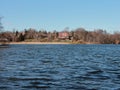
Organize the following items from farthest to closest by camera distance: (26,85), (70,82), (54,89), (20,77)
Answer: (20,77), (70,82), (26,85), (54,89)

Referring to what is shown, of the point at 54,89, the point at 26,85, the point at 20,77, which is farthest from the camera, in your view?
the point at 20,77

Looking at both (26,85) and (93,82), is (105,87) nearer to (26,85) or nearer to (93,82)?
(93,82)

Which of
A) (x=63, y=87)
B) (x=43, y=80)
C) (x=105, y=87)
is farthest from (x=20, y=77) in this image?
(x=105, y=87)

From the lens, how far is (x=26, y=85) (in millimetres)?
23297

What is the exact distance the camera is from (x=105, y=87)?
74.4 ft

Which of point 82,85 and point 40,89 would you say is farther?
point 82,85

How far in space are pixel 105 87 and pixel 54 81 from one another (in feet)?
15.2

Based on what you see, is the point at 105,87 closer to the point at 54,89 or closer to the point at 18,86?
the point at 54,89

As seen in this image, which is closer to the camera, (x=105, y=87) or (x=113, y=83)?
(x=105, y=87)

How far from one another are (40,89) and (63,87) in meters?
1.76

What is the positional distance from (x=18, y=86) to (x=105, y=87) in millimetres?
6135

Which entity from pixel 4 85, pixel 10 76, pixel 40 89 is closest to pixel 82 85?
pixel 40 89

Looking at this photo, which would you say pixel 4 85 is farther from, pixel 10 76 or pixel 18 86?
pixel 10 76

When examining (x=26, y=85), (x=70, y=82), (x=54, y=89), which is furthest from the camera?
(x=70, y=82)
